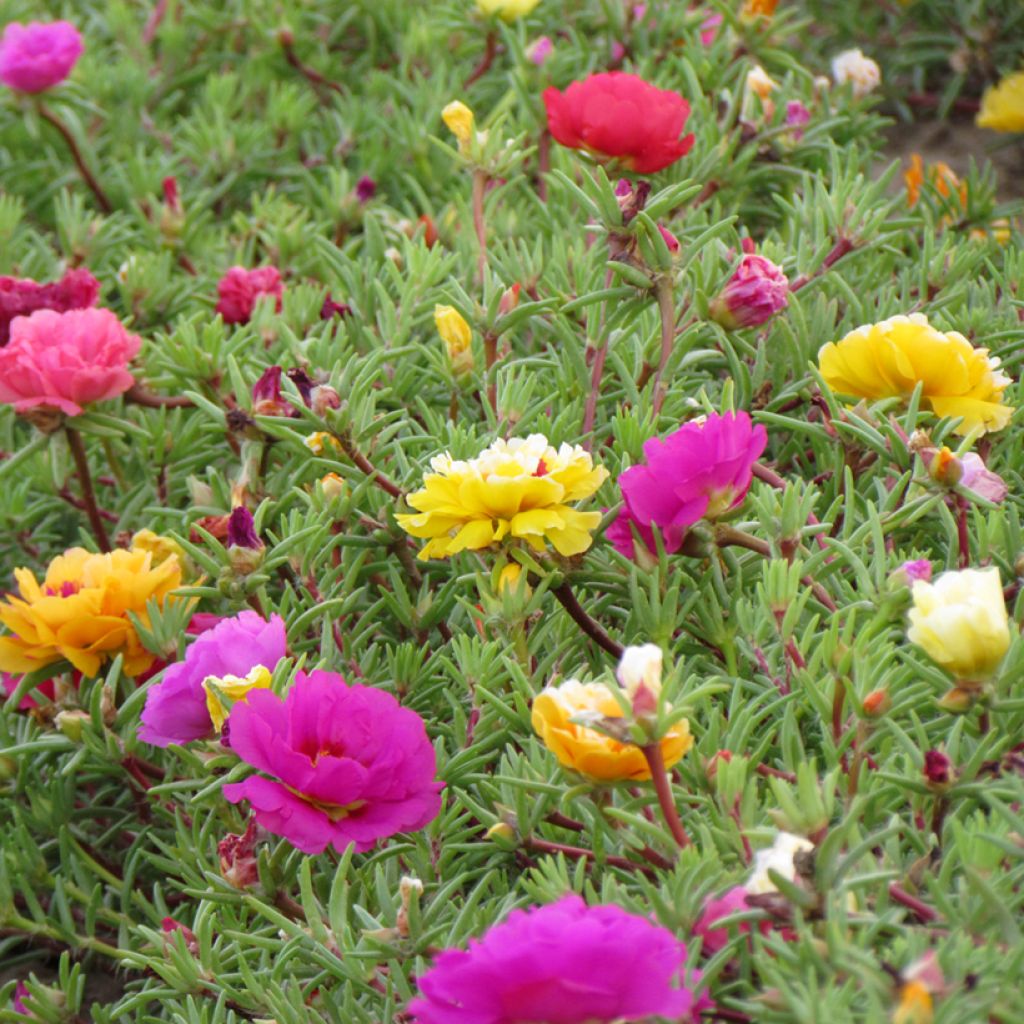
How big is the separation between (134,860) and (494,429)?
58cm

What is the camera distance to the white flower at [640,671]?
2.79 ft

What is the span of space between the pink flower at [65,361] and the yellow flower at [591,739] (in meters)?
0.77

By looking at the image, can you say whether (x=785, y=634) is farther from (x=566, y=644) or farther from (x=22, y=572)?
(x=22, y=572)

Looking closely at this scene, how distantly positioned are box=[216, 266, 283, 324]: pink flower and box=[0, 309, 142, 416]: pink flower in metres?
0.25

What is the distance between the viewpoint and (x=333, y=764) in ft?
3.19

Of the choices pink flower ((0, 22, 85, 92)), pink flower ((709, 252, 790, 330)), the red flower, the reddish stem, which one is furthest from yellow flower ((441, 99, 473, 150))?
the reddish stem

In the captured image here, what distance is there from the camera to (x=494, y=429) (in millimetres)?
1355

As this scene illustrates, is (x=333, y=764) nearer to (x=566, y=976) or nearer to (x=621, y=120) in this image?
(x=566, y=976)

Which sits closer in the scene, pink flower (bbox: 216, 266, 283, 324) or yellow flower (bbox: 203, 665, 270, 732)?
yellow flower (bbox: 203, 665, 270, 732)

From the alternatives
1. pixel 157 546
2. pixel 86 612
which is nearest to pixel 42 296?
pixel 157 546

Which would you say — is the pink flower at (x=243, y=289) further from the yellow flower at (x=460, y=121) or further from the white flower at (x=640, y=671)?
the white flower at (x=640, y=671)

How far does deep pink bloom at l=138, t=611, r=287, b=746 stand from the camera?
1.11 metres

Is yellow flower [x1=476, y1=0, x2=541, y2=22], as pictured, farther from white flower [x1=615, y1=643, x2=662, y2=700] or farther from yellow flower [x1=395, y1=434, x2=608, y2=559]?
white flower [x1=615, y1=643, x2=662, y2=700]

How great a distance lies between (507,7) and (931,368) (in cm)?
117
